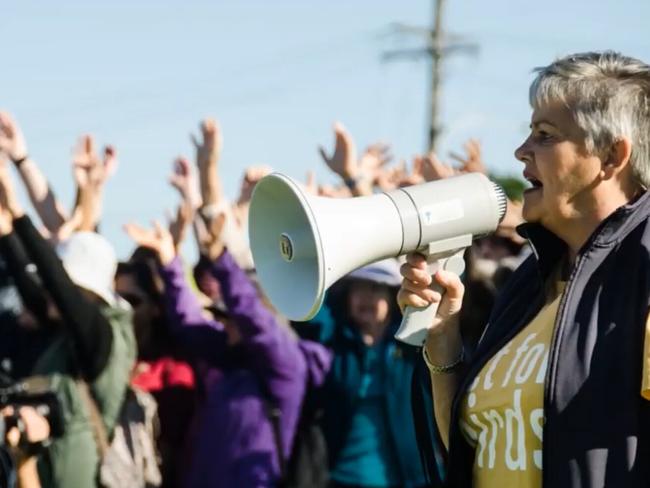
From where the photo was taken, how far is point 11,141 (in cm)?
575

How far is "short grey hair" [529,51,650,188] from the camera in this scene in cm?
265

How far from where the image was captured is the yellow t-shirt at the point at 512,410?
2.60m

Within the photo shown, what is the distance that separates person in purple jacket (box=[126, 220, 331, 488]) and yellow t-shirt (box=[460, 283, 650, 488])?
2541 millimetres

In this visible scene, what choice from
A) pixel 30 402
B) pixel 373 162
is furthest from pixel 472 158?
pixel 30 402

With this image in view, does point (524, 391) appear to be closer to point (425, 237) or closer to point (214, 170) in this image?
point (425, 237)

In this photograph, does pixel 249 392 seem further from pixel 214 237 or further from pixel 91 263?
pixel 91 263

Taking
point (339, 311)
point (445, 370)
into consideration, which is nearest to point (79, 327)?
point (339, 311)

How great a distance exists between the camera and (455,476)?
2.87 meters

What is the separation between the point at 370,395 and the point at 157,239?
1.18 meters

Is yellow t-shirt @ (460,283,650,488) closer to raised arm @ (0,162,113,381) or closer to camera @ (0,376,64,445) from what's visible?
camera @ (0,376,64,445)

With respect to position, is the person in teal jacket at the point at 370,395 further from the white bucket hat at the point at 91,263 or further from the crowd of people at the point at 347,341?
the white bucket hat at the point at 91,263

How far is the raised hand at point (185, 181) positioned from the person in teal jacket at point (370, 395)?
90 cm

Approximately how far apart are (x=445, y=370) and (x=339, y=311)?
9.03ft

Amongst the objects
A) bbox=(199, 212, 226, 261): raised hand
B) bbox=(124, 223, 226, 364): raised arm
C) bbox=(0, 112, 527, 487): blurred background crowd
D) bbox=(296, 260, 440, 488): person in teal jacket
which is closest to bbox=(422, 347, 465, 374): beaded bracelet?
bbox=(0, 112, 527, 487): blurred background crowd
